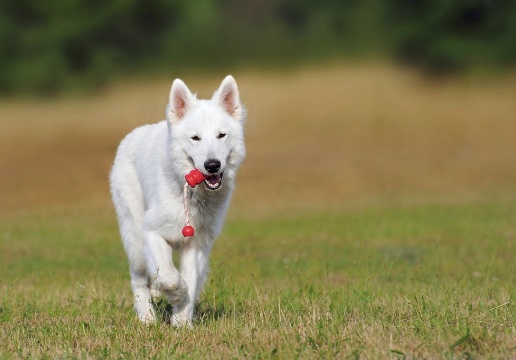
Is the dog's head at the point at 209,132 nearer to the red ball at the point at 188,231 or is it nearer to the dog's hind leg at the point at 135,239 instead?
the red ball at the point at 188,231

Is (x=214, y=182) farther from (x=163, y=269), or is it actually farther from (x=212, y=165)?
(x=163, y=269)

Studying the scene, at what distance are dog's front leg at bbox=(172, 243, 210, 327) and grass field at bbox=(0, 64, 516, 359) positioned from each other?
242 millimetres

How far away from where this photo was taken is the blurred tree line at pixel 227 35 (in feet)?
82.4

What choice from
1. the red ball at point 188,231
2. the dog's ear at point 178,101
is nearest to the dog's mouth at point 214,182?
the red ball at point 188,231

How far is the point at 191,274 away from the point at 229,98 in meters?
1.37

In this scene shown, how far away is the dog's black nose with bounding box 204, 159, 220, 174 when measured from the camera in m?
6.32

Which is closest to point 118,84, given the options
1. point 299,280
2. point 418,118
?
point 418,118

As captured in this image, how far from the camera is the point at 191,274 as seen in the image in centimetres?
686

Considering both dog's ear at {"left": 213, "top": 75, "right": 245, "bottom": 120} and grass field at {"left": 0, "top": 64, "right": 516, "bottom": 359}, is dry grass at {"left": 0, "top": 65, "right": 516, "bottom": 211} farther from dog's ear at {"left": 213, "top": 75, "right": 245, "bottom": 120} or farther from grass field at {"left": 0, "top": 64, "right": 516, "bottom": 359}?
dog's ear at {"left": 213, "top": 75, "right": 245, "bottom": 120}

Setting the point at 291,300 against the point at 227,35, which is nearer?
the point at 291,300

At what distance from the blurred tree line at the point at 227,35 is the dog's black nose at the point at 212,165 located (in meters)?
18.8

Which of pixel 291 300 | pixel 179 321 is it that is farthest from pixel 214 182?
pixel 291 300

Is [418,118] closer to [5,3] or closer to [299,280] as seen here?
[5,3]

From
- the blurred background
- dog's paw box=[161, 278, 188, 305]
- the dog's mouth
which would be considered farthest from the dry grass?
the dog's mouth
